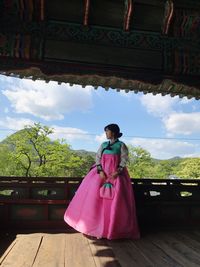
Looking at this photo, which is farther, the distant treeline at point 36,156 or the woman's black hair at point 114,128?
the distant treeline at point 36,156

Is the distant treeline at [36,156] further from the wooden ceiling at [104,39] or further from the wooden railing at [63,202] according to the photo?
the wooden ceiling at [104,39]

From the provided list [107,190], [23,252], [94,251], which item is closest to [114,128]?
[107,190]

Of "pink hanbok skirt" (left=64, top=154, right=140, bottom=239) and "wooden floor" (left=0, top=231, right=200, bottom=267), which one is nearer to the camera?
"wooden floor" (left=0, top=231, right=200, bottom=267)

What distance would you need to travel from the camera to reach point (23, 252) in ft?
11.1

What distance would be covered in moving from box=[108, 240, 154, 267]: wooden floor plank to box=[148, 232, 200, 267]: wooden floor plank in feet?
1.07

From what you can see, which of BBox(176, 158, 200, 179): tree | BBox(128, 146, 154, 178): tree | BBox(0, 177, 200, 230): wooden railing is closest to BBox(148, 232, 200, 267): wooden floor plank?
BBox(0, 177, 200, 230): wooden railing

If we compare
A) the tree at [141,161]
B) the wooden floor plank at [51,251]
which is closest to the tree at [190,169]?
the tree at [141,161]

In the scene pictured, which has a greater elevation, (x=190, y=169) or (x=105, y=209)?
(x=190, y=169)

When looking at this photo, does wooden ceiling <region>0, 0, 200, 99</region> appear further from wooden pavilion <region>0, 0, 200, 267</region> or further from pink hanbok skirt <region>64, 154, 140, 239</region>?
pink hanbok skirt <region>64, 154, 140, 239</region>

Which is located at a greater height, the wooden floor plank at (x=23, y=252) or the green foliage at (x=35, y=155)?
the green foliage at (x=35, y=155)

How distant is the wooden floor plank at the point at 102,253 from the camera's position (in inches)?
122

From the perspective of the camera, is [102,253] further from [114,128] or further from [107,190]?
[114,128]

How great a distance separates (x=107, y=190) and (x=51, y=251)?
1086mm

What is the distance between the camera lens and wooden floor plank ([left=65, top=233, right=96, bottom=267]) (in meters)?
3.09
